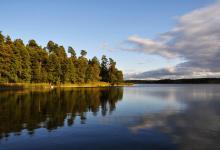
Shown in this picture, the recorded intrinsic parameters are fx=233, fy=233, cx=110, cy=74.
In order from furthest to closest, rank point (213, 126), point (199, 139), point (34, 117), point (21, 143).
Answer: point (34, 117), point (213, 126), point (199, 139), point (21, 143)

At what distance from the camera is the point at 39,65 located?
110250 millimetres

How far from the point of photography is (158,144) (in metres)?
14.7

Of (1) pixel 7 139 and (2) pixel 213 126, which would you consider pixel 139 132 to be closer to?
(2) pixel 213 126

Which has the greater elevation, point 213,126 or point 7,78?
point 7,78

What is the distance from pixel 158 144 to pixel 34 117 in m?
15.0

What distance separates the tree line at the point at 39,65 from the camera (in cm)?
9288

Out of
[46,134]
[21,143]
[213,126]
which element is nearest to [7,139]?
[21,143]

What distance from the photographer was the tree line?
92.9 meters

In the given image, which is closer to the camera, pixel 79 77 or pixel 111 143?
pixel 111 143

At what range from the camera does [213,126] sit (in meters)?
20.7

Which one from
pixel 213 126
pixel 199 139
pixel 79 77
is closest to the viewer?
pixel 199 139

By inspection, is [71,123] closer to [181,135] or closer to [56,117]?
[56,117]

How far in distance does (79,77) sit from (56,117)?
120 m

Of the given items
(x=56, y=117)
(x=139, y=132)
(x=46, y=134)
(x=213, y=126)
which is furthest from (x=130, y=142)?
(x=56, y=117)
